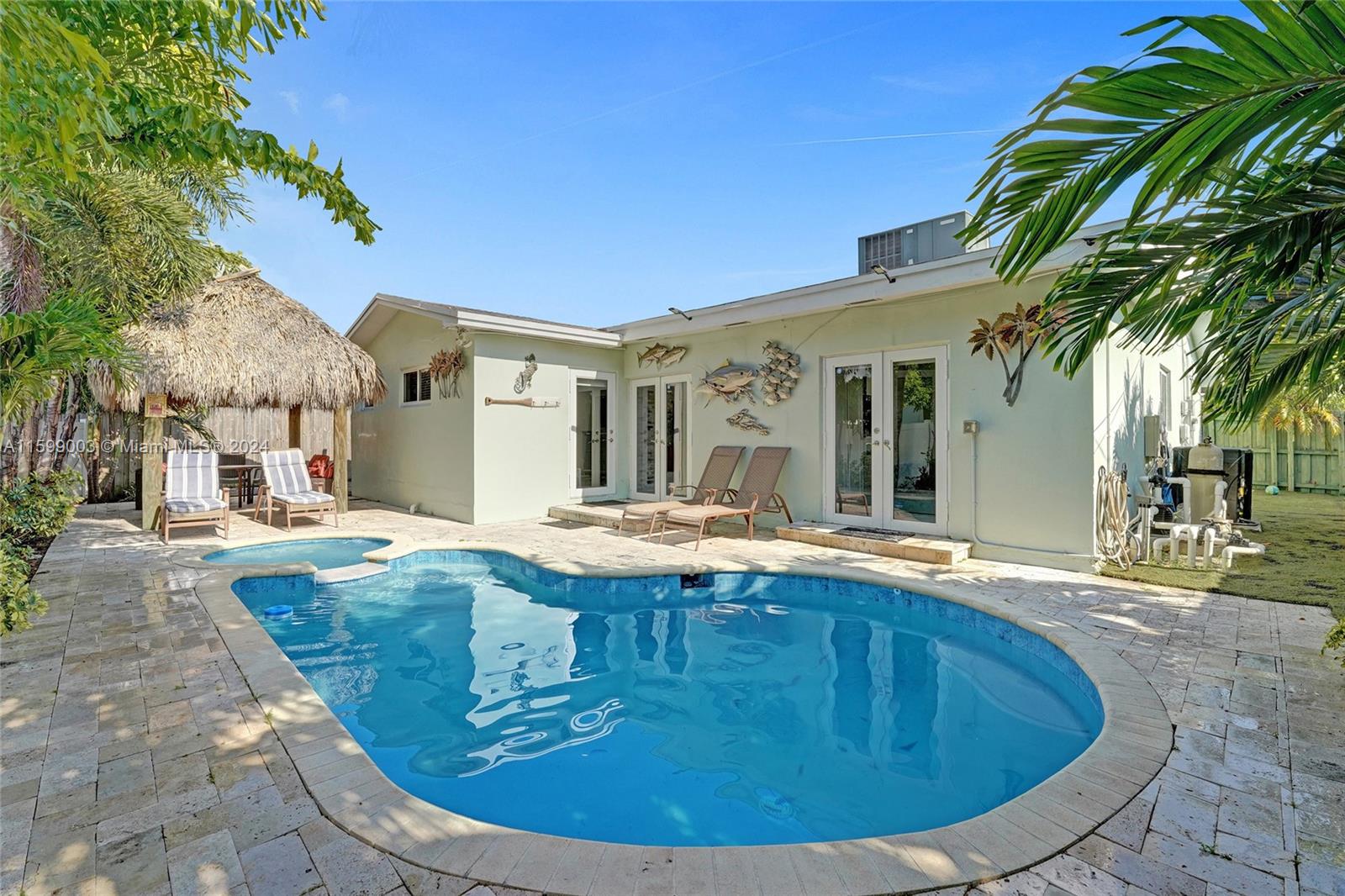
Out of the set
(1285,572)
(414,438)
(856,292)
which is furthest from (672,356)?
(1285,572)

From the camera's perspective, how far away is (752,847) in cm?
215

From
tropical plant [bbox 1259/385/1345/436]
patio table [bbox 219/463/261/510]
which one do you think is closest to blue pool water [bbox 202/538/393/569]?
patio table [bbox 219/463/261/510]

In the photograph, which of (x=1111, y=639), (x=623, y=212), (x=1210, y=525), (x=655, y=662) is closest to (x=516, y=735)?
(x=655, y=662)

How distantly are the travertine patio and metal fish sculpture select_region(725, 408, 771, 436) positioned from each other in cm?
514

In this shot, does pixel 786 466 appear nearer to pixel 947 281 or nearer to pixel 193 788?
pixel 947 281

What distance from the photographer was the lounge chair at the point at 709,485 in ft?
30.0

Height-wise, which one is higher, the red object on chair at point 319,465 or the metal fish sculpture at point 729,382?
the metal fish sculpture at point 729,382

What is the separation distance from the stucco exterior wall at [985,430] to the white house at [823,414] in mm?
19

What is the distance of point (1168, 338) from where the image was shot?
342cm

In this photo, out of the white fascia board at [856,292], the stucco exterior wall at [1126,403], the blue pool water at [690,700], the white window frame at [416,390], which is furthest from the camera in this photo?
the white window frame at [416,390]

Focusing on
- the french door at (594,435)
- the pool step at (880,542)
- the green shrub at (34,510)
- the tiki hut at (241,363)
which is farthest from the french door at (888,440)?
the green shrub at (34,510)

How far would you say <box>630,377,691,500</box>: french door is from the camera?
10938 mm

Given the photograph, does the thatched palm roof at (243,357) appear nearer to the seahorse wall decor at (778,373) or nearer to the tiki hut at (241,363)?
the tiki hut at (241,363)

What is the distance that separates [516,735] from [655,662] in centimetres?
143
